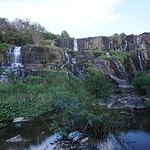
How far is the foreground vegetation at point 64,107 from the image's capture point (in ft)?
23.6

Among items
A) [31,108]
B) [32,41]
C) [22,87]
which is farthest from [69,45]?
[31,108]

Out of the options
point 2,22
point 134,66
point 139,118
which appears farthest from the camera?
point 2,22

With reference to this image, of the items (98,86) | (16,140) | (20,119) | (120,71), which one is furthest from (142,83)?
(16,140)

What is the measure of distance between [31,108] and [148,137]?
25.1 feet

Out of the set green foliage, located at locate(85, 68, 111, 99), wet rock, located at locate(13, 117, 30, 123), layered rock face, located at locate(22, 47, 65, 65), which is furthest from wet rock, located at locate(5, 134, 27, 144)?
layered rock face, located at locate(22, 47, 65, 65)

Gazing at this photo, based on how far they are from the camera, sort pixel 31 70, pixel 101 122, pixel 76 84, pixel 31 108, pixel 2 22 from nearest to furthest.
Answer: pixel 101 122 < pixel 31 108 < pixel 76 84 < pixel 31 70 < pixel 2 22

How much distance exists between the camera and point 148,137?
8.55 metres

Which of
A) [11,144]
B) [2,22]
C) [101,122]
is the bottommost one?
[11,144]

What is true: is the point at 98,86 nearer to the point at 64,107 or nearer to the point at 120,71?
the point at 64,107

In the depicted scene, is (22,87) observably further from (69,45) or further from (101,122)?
(69,45)

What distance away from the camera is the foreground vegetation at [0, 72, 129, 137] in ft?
23.6

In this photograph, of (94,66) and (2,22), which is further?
(2,22)

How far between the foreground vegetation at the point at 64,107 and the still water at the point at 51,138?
18.0 inches

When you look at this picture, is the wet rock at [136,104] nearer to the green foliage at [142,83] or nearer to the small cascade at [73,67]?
the green foliage at [142,83]
